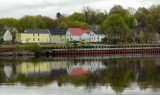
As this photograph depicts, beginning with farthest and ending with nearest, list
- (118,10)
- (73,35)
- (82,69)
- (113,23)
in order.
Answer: (118,10) → (113,23) → (73,35) → (82,69)

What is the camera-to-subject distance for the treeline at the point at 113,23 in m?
96.6

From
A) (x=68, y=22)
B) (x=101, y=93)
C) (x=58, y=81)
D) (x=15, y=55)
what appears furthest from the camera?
(x=68, y=22)

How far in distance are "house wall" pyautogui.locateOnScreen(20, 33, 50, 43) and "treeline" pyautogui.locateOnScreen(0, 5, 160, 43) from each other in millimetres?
8749

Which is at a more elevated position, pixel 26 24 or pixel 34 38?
pixel 26 24

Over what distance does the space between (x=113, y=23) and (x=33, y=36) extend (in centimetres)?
3483

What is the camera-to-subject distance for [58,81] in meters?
28.0

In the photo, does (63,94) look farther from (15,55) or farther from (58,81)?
(15,55)

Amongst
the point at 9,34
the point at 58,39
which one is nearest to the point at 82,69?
the point at 58,39

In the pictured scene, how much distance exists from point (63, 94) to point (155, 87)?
891 centimetres

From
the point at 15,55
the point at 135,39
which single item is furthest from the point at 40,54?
the point at 135,39

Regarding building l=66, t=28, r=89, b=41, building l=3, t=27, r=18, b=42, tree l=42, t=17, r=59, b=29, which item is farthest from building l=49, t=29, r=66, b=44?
tree l=42, t=17, r=59, b=29

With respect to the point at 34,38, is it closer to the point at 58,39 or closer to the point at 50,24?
the point at 58,39

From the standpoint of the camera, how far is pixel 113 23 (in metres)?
106

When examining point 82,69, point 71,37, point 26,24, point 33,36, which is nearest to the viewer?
point 82,69
